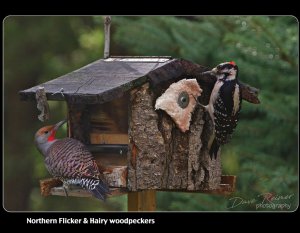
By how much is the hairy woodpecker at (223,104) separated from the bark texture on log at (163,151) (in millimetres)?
69

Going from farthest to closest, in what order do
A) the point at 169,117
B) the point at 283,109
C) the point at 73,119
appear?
the point at 283,109 < the point at 73,119 < the point at 169,117

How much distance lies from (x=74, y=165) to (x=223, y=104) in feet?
3.34

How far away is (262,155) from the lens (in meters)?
6.82

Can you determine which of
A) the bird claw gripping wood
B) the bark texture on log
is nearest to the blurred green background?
the bark texture on log

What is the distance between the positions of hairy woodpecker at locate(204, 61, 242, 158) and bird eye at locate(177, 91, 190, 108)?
16cm

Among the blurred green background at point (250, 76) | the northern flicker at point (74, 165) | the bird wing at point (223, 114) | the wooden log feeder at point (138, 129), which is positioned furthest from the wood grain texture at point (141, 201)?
the blurred green background at point (250, 76)

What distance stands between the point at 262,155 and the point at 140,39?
4.79ft

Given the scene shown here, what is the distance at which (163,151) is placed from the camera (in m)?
4.98

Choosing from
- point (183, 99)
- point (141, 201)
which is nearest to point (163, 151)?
point (183, 99)

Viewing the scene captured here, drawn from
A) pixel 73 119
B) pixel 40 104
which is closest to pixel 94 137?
pixel 73 119

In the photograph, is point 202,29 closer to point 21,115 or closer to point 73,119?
point 73,119

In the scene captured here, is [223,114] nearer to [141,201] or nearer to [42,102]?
[141,201]

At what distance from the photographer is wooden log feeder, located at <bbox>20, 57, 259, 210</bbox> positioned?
16.1ft

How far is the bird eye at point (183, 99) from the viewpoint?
505 cm
